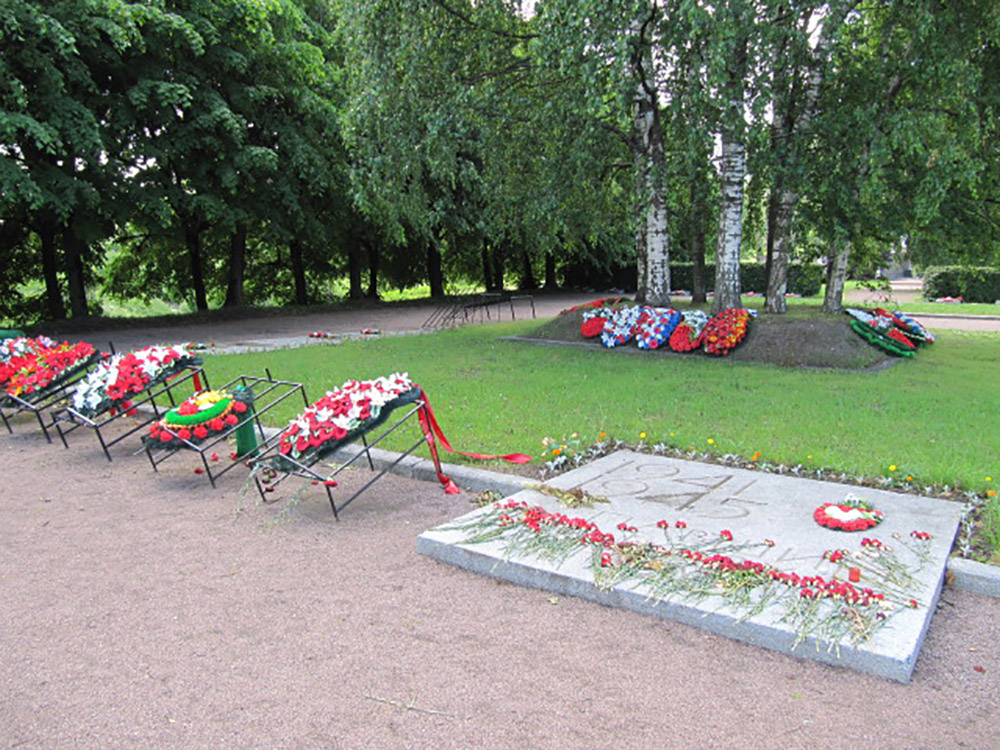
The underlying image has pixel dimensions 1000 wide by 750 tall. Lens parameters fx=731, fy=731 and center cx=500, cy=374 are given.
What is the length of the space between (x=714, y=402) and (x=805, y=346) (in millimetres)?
3243

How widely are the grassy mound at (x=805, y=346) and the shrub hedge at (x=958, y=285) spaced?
1525 cm

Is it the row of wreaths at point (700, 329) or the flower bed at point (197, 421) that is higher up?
the flower bed at point (197, 421)

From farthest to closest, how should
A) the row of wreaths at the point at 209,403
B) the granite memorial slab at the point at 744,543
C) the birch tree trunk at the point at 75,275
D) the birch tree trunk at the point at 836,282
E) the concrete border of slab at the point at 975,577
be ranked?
the birch tree trunk at the point at 75,275, the birch tree trunk at the point at 836,282, the row of wreaths at the point at 209,403, the concrete border of slab at the point at 975,577, the granite memorial slab at the point at 744,543

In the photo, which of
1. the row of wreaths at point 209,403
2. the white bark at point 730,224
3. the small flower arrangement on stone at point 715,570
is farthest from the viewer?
the white bark at point 730,224

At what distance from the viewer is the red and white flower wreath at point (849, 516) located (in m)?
3.86

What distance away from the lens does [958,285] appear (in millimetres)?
23016

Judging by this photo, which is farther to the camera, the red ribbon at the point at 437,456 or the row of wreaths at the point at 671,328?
the row of wreaths at the point at 671,328

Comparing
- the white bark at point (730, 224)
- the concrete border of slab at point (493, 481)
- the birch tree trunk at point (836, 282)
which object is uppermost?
the white bark at point (730, 224)

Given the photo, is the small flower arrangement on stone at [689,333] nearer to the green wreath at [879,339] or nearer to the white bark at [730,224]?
the white bark at [730,224]

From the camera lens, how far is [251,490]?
5145 mm

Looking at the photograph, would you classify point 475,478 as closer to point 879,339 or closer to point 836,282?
point 879,339

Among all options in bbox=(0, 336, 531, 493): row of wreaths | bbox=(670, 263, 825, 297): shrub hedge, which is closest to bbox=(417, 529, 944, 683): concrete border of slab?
bbox=(0, 336, 531, 493): row of wreaths

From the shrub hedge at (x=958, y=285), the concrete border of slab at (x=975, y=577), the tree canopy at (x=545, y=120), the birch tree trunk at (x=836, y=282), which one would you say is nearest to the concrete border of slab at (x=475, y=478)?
the concrete border of slab at (x=975, y=577)

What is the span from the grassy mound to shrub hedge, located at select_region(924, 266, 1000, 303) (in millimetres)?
15245
